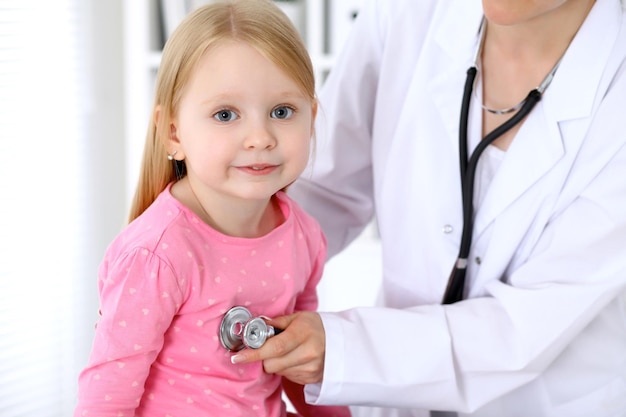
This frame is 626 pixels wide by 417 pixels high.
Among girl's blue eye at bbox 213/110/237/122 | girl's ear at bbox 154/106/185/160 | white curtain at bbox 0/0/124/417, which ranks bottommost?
white curtain at bbox 0/0/124/417

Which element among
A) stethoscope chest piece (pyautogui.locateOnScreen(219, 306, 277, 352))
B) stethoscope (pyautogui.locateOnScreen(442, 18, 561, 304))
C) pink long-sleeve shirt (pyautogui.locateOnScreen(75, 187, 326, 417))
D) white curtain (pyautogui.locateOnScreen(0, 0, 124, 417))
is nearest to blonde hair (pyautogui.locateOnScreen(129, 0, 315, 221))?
pink long-sleeve shirt (pyautogui.locateOnScreen(75, 187, 326, 417))

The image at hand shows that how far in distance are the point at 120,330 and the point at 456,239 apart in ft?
2.22

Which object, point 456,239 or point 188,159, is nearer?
point 188,159

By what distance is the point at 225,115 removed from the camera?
116cm

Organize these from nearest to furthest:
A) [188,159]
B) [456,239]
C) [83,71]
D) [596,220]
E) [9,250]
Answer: [188,159], [596,220], [456,239], [9,250], [83,71]

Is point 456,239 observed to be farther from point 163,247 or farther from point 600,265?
point 163,247

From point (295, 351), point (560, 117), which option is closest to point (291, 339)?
point (295, 351)

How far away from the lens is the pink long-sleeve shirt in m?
1.10

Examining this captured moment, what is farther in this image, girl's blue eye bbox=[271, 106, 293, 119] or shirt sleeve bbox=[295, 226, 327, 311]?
shirt sleeve bbox=[295, 226, 327, 311]

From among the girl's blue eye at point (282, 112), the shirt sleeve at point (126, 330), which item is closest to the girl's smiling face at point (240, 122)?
the girl's blue eye at point (282, 112)

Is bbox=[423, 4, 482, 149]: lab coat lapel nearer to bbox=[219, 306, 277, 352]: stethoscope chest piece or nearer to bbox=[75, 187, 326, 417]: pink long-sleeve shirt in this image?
bbox=[75, 187, 326, 417]: pink long-sleeve shirt

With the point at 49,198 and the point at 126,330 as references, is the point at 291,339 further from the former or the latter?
the point at 49,198

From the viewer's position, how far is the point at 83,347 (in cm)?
242

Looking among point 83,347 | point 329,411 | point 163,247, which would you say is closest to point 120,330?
point 163,247
